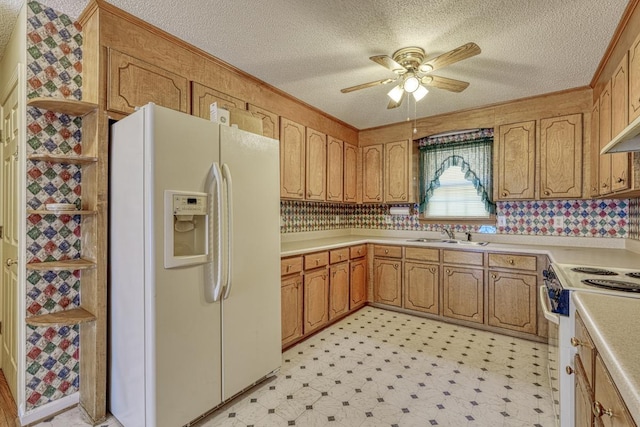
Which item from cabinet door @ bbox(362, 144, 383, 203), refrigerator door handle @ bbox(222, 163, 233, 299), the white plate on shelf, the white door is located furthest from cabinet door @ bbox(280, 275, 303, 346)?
cabinet door @ bbox(362, 144, 383, 203)

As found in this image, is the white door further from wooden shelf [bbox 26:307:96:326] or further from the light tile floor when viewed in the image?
the light tile floor

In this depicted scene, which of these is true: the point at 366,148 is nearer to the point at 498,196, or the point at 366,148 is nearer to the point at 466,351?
the point at 498,196

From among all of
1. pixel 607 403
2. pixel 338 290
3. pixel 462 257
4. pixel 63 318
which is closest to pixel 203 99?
pixel 63 318

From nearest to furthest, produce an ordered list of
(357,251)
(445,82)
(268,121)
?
(445,82)
(268,121)
(357,251)

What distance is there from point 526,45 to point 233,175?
2277 millimetres

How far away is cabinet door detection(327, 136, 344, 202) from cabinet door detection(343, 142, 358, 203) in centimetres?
10

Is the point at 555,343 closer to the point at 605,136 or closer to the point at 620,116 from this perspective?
the point at 620,116

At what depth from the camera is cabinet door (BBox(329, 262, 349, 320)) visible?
3.43 meters

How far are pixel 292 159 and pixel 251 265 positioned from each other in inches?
61.7

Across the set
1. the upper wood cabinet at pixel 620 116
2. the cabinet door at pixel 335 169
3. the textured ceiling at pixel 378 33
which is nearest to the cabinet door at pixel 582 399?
the upper wood cabinet at pixel 620 116

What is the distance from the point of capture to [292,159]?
3410 mm

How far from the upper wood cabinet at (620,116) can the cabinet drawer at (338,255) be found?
7.77 feet

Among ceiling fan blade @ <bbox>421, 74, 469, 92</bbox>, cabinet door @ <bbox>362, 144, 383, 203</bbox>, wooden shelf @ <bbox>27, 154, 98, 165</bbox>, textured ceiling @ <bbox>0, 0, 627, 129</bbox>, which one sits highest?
textured ceiling @ <bbox>0, 0, 627, 129</bbox>

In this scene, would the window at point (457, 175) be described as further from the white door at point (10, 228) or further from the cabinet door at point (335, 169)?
the white door at point (10, 228)
